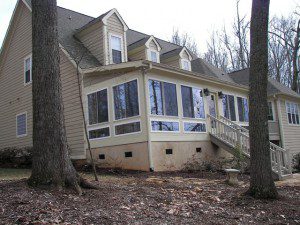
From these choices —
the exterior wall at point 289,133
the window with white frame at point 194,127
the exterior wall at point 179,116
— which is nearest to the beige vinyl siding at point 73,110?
the exterior wall at point 179,116

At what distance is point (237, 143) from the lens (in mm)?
13883

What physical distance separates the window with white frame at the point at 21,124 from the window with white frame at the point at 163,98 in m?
8.36

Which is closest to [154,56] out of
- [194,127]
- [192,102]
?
[192,102]

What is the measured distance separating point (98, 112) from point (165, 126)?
9.69 feet

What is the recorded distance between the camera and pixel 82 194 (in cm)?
593

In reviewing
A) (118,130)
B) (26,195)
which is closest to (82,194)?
(26,195)

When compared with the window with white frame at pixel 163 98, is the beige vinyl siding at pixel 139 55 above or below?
above

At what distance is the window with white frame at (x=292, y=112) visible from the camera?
24.5 m

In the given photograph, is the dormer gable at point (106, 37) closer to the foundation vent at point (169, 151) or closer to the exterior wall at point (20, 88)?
the exterior wall at point (20, 88)

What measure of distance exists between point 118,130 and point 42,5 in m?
7.56

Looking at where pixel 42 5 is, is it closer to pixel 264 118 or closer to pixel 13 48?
pixel 264 118

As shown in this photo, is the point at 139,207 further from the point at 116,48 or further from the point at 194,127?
the point at 116,48

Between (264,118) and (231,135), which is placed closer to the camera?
(264,118)

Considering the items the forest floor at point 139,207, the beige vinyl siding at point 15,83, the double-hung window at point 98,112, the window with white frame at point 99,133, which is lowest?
the forest floor at point 139,207
